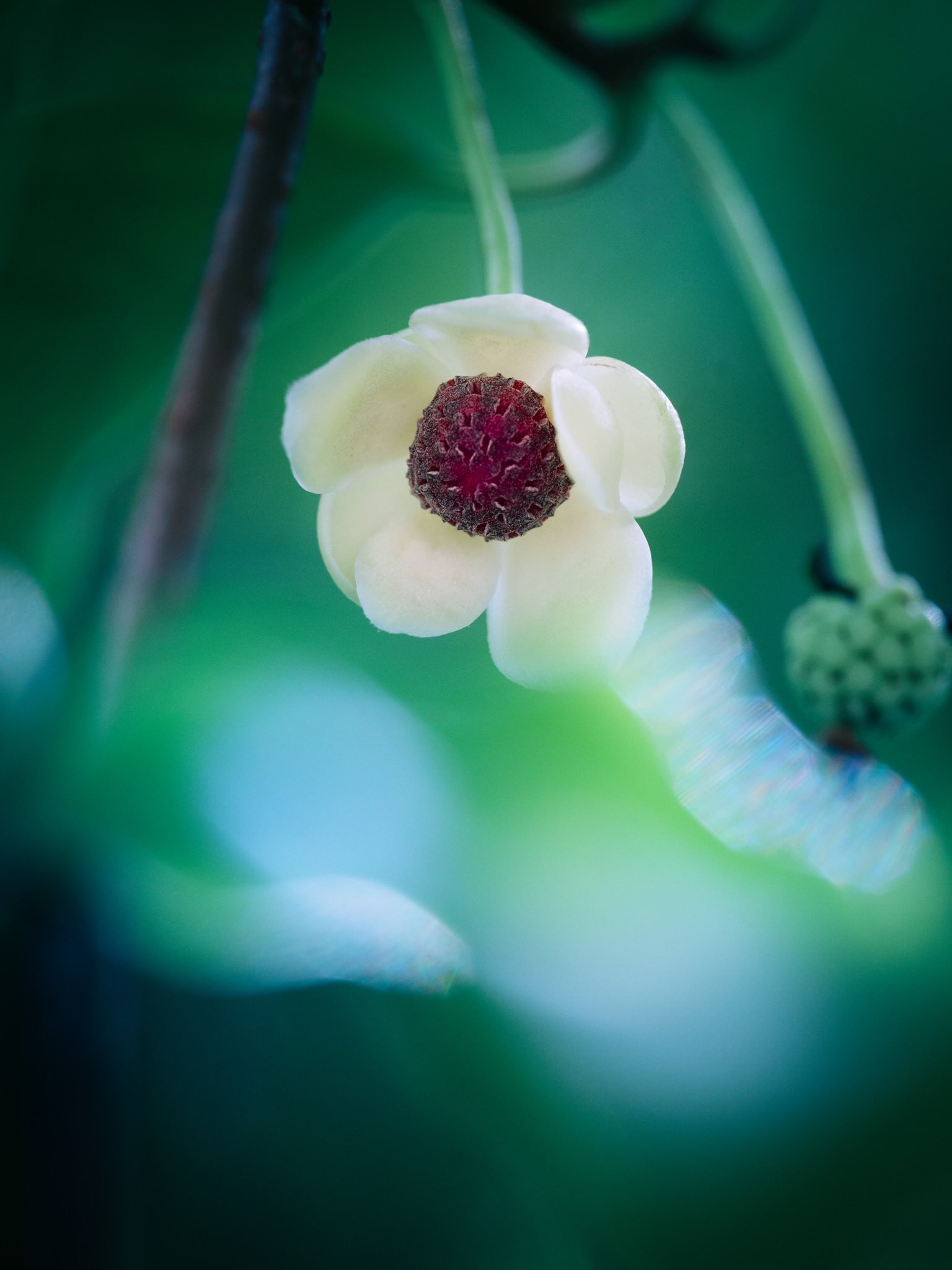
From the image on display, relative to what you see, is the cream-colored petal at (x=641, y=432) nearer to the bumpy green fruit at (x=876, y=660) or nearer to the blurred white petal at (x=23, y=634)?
the bumpy green fruit at (x=876, y=660)

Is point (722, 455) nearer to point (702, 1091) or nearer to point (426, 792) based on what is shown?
point (426, 792)

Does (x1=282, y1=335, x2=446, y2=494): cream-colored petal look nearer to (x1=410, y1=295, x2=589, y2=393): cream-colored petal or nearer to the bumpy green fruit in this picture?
(x1=410, y1=295, x2=589, y2=393): cream-colored petal

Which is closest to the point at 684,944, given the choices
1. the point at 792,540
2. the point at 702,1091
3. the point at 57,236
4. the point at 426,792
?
the point at 702,1091

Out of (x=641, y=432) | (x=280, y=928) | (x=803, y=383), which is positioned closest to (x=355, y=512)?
(x=641, y=432)

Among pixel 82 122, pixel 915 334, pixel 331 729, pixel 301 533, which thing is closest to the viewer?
pixel 82 122

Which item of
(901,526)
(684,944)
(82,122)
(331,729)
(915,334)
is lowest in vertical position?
(684,944)

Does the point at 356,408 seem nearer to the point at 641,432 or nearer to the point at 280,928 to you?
the point at 641,432

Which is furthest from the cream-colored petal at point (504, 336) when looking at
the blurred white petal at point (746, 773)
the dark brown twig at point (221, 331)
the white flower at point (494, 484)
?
the blurred white petal at point (746, 773)
